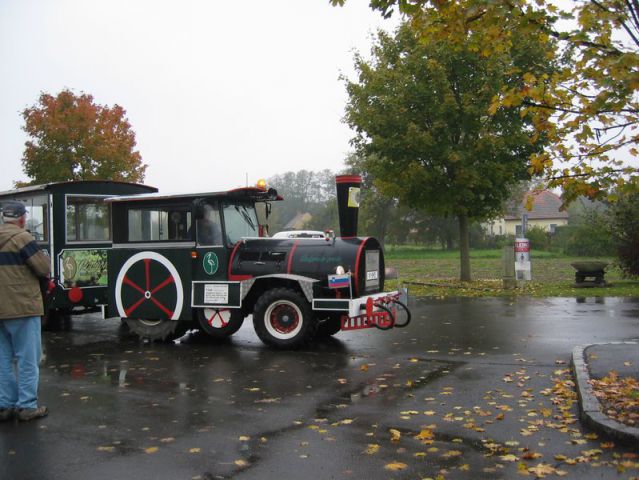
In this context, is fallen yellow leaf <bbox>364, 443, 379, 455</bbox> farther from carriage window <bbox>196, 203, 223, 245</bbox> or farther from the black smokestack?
carriage window <bbox>196, 203, 223, 245</bbox>

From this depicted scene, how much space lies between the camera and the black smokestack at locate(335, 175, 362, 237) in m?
9.82

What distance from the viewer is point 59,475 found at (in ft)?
15.2

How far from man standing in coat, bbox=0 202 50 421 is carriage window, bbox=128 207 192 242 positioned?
4.34 m

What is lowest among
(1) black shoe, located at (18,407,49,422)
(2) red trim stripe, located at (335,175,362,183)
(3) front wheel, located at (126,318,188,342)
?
(1) black shoe, located at (18,407,49,422)

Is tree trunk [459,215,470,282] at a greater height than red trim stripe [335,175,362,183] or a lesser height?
lesser

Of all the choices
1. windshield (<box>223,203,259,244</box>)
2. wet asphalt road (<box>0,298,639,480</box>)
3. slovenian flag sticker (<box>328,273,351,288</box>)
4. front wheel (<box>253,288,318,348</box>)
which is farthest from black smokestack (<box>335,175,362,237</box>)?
wet asphalt road (<box>0,298,639,480</box>)

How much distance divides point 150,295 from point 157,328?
0.60m

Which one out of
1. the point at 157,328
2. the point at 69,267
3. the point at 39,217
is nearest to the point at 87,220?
the point at 39,217

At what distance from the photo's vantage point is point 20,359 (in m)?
6.02

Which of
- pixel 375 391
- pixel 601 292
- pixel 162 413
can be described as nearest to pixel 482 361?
pixel 375 391

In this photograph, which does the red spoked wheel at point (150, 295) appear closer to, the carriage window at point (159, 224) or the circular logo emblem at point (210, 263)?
the carriage window at point (159, 224)

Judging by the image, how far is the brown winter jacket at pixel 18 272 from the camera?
589 cm

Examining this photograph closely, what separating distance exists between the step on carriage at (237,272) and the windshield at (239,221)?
17 mm

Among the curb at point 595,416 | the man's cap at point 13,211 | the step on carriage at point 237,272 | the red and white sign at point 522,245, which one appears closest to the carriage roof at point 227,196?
the step on carriage at point 237,272
